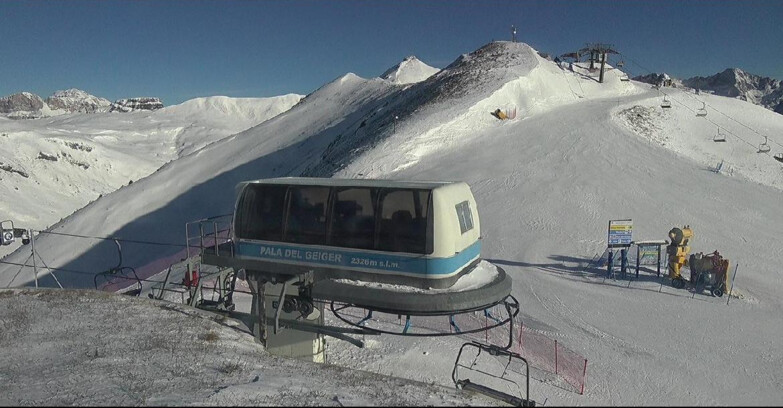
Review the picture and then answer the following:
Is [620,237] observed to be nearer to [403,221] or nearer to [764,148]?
[403,221]

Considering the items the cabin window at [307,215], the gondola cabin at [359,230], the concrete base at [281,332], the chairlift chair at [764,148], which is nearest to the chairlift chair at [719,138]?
the chairlift chair at [764,148]

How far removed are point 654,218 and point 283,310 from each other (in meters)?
17.2

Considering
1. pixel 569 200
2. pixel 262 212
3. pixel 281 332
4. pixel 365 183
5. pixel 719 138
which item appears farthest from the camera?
pixel 719 138

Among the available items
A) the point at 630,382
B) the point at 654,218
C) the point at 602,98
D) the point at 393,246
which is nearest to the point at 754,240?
the point at 654,218

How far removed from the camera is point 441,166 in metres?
28.5

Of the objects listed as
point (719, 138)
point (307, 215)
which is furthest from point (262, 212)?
point (719, 138)

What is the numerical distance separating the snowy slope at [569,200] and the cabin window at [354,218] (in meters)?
4.26

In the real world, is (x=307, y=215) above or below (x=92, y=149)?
below

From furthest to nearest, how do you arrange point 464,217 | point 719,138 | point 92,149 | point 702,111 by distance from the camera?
point 92,149 < point 702,111 < point 719,138 < point 464,217

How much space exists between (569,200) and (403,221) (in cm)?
1592

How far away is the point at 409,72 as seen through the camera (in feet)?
291

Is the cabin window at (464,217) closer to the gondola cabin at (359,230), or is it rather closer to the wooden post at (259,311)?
the gondola cabin at (359,230)

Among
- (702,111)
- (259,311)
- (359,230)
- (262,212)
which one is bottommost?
(259,311)

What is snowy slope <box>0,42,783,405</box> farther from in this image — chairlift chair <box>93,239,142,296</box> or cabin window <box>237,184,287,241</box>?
chairlift chair <box>93,239,142,296</box>
